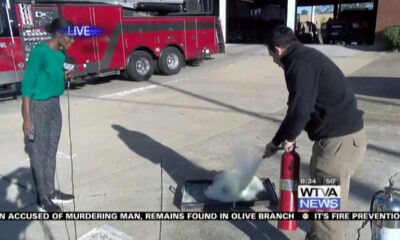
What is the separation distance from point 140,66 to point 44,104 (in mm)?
9305

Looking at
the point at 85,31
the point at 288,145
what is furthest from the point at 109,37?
the point at 288,145

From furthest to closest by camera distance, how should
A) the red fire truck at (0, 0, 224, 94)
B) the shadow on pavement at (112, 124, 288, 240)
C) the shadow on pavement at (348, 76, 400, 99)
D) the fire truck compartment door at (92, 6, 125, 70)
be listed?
1. the fire truck compartment door at (92, 6, 125, 70)
2. the red fire truck at (0, 0, 224, 94)
3. the shadow on pavement at (348, 76, 400, 99)
4. the shadow on pavement at (112, 124, 288, 240)

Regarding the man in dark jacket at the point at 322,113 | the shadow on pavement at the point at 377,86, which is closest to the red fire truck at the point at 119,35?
the shadow on pavement at the point at 377,86

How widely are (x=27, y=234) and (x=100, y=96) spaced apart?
713 cm

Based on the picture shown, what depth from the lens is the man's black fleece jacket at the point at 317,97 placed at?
8.82ft

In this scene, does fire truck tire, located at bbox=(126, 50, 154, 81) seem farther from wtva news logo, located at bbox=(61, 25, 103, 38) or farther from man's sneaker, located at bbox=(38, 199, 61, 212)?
man's sneaker, located at bbox=(38, 199, 61, 212)

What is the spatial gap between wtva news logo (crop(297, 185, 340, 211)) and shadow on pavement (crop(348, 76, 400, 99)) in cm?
705

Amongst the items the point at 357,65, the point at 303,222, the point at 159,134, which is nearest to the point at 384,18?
the point at 357,65

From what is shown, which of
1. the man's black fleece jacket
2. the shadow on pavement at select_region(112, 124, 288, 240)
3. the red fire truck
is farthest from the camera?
the red fire truck

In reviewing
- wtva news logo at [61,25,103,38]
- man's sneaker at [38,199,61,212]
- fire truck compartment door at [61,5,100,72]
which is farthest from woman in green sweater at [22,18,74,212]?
wtva news logo at [61,25,103,38]

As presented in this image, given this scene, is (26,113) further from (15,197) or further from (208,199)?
(208,199)

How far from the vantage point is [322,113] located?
112 inches

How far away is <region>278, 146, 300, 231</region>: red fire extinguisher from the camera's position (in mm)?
3238

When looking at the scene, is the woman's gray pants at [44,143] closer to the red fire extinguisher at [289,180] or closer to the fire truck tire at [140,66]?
the red fire extinguisher at [289,180]
